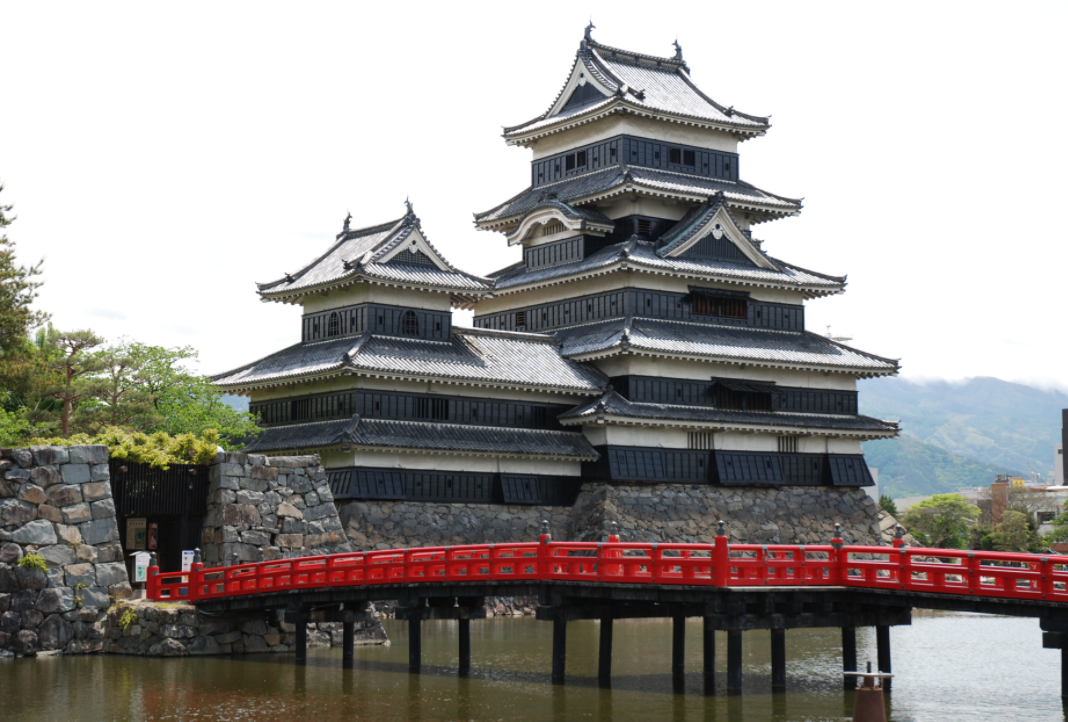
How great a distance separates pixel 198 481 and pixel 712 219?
86.6ft

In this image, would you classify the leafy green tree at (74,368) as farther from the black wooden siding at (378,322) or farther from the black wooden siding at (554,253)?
the black wooden siding at (554,253)

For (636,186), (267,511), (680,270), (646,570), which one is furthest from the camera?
(636,186)

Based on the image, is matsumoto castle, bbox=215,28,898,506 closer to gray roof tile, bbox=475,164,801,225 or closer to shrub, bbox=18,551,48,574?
gray roof tile, bbox=475,164,801,225

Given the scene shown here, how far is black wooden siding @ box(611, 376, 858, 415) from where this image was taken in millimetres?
54844

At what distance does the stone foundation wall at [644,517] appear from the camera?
159 ft

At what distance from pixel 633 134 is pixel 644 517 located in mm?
16897

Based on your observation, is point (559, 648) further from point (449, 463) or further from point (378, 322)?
point (378, 322)

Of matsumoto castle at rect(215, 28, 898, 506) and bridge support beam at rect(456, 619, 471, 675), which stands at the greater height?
matsumoto castle at rect(215, 28, 898, 506)

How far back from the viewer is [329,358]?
164 ft

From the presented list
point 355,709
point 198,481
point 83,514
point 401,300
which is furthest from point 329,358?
point 355,709

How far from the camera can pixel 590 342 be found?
183 feet

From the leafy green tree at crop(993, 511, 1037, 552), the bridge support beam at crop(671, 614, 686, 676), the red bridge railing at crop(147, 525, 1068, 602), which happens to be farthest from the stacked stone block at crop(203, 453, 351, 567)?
the leafy green tree at crop(993, 511, 1037, 552)

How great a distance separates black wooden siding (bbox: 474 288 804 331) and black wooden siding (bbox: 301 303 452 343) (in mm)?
7485

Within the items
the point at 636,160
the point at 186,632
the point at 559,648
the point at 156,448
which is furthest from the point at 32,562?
the point at 636,160
